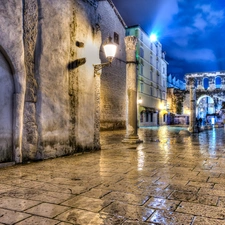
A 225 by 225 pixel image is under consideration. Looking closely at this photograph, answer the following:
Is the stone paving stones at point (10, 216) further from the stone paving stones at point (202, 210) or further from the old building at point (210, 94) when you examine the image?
the old building at point (210, 94)

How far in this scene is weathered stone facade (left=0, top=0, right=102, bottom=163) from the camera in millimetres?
5406

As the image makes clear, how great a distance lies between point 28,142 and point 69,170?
4.83 feet

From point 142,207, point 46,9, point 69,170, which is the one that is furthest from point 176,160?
point 46,9

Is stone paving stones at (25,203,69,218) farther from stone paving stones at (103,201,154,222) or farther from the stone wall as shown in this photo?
the stone wall

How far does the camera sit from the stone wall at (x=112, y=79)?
22.0 meters

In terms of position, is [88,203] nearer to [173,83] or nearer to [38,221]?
[38,221]

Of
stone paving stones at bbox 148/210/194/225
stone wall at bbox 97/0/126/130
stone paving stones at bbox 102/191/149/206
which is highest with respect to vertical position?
stone wall at bbox 97/0/126/130

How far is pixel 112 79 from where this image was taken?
78.2ft

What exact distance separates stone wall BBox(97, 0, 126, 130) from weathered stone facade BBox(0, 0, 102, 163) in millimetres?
14088

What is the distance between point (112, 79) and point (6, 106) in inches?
745

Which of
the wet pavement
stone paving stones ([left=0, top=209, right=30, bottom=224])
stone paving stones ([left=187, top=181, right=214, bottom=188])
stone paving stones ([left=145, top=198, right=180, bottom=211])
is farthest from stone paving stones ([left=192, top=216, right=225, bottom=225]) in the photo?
stone paving stones ([left=0, top=209, right=30, bottom=224])

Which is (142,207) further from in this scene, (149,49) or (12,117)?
(149,49)

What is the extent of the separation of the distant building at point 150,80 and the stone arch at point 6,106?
23.9m

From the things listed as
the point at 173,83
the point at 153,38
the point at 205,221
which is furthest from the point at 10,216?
the point at 173,83
